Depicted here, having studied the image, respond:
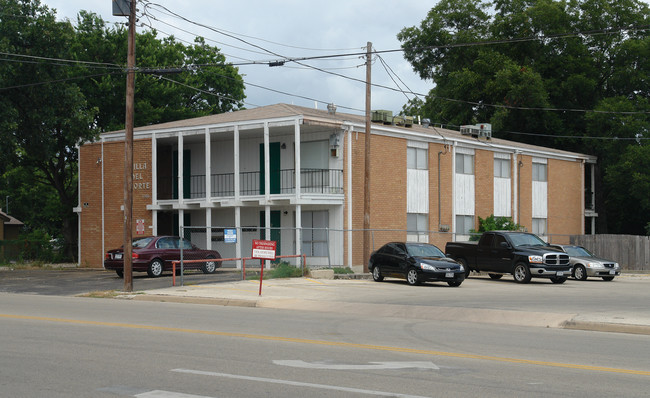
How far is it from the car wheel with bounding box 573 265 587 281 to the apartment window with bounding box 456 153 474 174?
9176 millimetres

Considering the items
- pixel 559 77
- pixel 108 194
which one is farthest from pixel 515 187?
pixel 108 194

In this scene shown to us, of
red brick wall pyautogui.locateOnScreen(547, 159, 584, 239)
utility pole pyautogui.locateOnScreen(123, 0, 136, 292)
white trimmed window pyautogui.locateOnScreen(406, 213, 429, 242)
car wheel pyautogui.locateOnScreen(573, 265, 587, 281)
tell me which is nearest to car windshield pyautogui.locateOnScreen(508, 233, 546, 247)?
car wheel pyautogui.locateOnScreen(573, 265, 587, 281)

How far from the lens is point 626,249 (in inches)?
1649

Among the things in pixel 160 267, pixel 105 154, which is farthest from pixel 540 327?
pixel 105 154

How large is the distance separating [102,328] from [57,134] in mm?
29909

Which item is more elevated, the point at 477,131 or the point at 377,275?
the point at 477,131

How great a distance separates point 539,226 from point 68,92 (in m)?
26.5

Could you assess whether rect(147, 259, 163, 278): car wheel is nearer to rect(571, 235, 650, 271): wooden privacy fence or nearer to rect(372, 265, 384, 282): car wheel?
rect(372, 265, 384, 282): car wheel

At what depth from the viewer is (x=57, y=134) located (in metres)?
41.3

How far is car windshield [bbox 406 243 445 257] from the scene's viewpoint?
88.2ft

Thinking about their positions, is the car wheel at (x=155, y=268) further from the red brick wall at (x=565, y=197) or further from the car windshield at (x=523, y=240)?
the red brick wall at (x=565, y=197)

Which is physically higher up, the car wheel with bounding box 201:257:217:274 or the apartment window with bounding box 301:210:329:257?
the apartment window with bounding box 301:210:329:257

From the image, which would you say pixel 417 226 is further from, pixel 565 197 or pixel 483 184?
pixel 565 197

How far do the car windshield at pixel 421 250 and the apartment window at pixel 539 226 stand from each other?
1853cm
